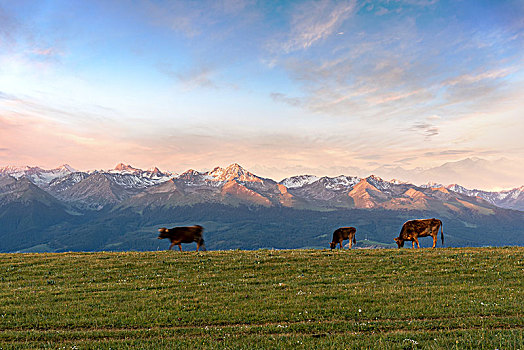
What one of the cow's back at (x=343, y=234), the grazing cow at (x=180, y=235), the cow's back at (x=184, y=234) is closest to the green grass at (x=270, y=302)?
the grazing cow at (x=180, y=235)

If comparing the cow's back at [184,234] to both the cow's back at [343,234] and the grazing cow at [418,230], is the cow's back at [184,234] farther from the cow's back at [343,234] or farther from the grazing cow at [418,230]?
the grazing cow at [418,230]

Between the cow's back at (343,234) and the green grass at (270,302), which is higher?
the cow's back at (343,234)

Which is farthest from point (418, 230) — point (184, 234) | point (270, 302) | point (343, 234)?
point (184, 234)

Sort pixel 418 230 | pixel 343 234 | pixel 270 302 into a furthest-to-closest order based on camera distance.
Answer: pixel 343 234, pixel 418 230, pixel 270 302

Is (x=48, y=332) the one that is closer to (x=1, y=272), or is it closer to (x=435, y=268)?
(x=1, y=272)

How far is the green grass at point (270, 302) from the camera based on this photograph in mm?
12289

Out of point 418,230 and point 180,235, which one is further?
point 180,235

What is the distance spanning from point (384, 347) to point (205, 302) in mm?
9452

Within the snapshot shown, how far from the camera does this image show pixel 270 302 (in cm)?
1681

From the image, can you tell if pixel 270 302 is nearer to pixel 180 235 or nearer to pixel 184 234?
pixel 184 234

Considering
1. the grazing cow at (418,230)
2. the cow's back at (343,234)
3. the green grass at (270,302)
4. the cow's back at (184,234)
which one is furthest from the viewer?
the cow's back at (343,234)

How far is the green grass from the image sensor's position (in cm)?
1229

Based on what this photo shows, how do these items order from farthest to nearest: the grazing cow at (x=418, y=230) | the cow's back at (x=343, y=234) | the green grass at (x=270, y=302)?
1. the cow's back at (x=343, y=234)
2. the grazing cow at (x=418, y=230)
3. the green grass at (x=270, y=302)

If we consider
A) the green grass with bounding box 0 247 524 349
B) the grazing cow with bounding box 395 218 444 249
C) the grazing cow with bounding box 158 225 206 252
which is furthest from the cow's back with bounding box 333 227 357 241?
the grazing cow with bounding box 158 225 206 252
